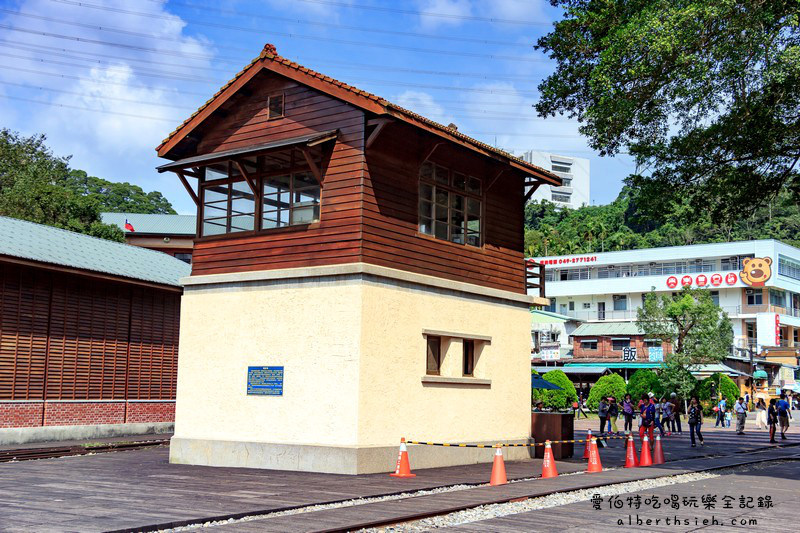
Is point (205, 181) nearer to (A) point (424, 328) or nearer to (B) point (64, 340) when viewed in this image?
(A) point (424, 328)

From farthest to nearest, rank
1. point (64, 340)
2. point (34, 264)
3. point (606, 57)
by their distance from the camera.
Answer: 1. point (64, 340)
2. point (34, 264)
3. point (606, 57)

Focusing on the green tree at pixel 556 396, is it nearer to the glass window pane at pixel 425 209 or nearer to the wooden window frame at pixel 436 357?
the wooden window frame at pixel 436 357

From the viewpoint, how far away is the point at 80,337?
88.8 ft

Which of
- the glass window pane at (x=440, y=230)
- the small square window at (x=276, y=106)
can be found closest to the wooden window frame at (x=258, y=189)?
the small square window at (x=276, y=106)

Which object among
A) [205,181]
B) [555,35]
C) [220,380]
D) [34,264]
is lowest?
[220,380]

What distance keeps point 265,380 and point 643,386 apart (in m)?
35.1

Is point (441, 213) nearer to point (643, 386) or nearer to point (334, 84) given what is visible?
point (334, 84)

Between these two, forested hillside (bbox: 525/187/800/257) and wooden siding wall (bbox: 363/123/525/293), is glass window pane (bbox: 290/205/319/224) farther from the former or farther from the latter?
forested hillside (bbox: 525/187/800/257)

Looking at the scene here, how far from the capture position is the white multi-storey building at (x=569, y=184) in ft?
515

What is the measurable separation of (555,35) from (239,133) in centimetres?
954

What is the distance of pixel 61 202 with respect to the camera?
48344 millimetres

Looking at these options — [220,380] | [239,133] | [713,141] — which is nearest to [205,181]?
[239,133]

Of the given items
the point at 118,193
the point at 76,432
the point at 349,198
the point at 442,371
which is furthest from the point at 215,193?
the point at 118,193

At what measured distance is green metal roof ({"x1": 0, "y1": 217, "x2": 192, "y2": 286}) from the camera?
84.3 feet
